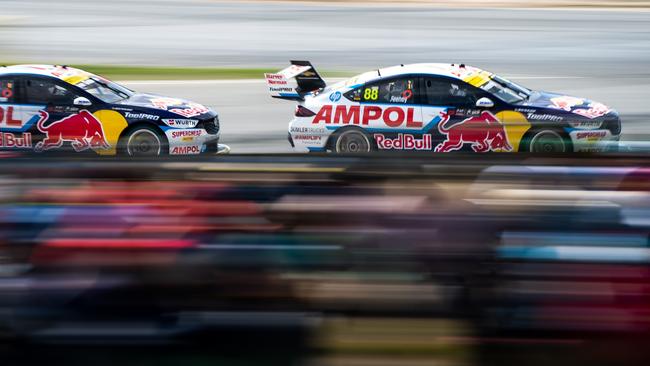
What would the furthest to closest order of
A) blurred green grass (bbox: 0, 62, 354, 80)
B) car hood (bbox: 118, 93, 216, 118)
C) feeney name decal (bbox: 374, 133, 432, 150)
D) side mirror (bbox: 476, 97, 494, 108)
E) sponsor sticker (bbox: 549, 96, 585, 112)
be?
blurred green grass (bbox: 0, 62, 354, 80)
car hood (bbox: 118, 93, 216, 118)
side mirror (bbox: 476, 97, 494, 108)
sponsor sticker (bbox: 549, 96, 585, 112)
feeney name decal (bbox: 374, 133, 432, 150)

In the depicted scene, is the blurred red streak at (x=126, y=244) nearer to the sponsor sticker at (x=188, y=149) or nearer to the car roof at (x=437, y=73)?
the sponsor sticker at (x=188, y=149)

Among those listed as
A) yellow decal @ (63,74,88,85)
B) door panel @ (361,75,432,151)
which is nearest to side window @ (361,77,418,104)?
door panel @ (361,75,432,151)

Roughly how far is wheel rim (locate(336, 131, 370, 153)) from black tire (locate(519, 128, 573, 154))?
706cm

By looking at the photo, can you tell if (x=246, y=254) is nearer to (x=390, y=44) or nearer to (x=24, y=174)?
(x=24, y=174)

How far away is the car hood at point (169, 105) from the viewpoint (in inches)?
457

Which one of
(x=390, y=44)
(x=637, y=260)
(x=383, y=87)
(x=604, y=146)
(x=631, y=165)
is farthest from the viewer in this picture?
(x=390, y=44)

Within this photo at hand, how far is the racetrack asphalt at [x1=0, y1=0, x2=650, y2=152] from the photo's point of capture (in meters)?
15.8

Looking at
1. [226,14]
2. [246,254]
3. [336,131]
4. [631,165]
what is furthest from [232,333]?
[226,14]

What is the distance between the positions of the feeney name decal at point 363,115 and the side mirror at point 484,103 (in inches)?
30.3

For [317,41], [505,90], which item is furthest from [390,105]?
[317,41]

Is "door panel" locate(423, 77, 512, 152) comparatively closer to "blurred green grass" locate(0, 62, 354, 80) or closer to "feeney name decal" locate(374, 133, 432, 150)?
"feeney name decal" locate(374, 133, 432, 150)

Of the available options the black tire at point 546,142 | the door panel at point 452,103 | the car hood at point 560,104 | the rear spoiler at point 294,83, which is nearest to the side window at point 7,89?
the rear spoiler at point 294,83

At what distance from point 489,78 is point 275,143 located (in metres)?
2.70

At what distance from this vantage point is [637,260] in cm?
298
